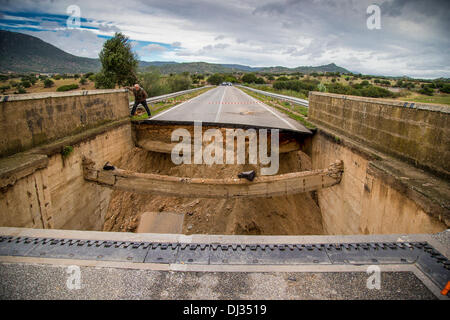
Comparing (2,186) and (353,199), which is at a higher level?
(2,186)

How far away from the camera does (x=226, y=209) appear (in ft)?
27.7

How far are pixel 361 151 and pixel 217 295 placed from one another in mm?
5483

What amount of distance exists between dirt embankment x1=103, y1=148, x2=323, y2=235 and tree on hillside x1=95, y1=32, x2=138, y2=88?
2358 centimetres

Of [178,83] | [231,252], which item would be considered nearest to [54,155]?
[231,252]

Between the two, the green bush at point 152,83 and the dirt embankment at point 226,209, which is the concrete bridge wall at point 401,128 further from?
the green bush at point 152,83

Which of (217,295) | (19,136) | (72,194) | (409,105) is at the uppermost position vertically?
(409,105)

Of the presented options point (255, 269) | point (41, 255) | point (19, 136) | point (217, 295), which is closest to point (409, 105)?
point (255, 269)

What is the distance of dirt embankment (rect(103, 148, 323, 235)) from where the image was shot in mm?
8273

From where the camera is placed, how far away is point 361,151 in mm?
6586

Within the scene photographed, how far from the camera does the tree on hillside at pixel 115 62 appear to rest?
30344 mm

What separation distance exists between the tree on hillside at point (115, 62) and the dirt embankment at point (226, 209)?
23577mm

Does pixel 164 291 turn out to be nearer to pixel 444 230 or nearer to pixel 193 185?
pixel 444 230

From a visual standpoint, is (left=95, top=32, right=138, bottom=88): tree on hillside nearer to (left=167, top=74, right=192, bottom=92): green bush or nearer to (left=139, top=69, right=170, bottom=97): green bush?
(left=139, top=69, right=170, bottom=97): green bush

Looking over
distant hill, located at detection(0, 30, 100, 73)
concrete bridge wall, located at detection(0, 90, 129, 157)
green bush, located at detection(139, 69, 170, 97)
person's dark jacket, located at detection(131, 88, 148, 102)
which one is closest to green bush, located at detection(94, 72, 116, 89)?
green bush, located at detection(139, 69, 170, 97)
